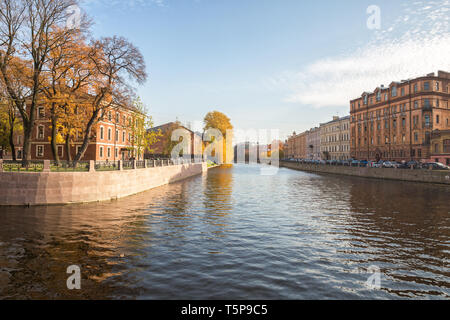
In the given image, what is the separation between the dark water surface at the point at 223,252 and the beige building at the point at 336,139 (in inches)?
3204

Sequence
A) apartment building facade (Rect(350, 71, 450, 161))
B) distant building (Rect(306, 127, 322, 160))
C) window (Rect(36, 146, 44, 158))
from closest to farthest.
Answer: window (Rect(36, 146, 44, 158))
apartment building facade (Rect(350, 71, 450, 161))
distant building (Rect(306, 127, 322, 160))

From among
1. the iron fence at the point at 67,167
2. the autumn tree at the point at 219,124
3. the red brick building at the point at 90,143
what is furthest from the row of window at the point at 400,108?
the iron fence at the point at 67,167

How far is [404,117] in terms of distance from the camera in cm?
6338

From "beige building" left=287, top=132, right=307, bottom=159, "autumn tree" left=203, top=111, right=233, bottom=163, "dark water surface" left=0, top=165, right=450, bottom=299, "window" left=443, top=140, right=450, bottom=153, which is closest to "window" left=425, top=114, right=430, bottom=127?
"window" left=443, top=140, right=450, bottom=153

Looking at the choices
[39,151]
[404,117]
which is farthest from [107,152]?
[404,117]

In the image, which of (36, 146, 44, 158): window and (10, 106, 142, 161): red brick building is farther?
(36, 146, 44, 158): window

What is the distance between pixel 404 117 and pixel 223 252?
2660 inches

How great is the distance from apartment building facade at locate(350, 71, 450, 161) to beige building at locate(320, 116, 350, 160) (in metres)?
15.7

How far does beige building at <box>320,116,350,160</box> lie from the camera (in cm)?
9569

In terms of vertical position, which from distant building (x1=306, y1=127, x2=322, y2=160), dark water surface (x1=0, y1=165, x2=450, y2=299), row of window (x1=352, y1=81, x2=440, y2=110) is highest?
row of window (x1=352, y1=81, x2=440, y2=110)

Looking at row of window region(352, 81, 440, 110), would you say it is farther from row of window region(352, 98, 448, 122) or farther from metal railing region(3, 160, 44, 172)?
metal railing region(3, 160, 44, 172)

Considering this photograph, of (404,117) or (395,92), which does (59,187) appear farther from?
(395,92)

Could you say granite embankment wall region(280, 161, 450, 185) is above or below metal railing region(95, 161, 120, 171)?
below
